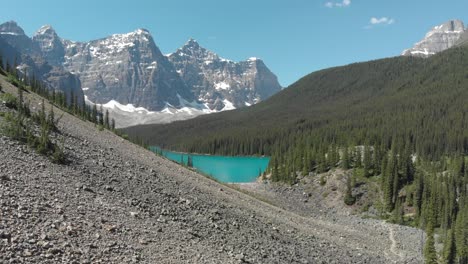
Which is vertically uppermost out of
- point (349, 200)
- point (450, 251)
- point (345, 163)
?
point (345, 163)

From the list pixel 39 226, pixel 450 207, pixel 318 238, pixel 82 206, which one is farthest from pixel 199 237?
pixel 450 207

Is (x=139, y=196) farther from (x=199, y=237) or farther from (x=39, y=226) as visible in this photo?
(x=39, y=226)

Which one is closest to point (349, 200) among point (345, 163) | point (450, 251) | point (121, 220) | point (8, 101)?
point (345, 163)

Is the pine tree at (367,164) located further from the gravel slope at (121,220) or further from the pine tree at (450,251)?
the gravel slope at (121,220)

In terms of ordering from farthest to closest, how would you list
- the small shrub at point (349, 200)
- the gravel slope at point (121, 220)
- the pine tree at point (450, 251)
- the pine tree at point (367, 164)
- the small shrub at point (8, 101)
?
1. the pine tree at point (367, 164)
2. the small shrub at point (349, 200)
3. the pine tree at point (450, 251)
4. the small shrub at point (8, 101)
5. the gravel slope at point (121, 220)

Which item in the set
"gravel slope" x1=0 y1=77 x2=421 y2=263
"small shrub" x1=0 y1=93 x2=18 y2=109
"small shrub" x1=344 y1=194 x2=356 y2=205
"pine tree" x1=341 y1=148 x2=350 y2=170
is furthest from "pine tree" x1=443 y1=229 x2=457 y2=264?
"small shrub" x1=0 y1=93 x2=18 y2=109

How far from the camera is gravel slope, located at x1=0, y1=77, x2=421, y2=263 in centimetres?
1367

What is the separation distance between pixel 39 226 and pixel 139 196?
8.18m

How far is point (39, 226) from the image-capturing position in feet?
45.3

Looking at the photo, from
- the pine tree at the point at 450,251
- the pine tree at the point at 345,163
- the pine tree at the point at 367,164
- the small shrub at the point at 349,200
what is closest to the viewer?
the pine tree at the point at 450,251

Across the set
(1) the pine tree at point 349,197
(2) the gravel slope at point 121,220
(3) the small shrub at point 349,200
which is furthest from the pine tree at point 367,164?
(2) the gravel slope at point 121,220

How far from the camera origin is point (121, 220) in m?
17.4

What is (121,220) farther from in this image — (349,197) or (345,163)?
(345,163)

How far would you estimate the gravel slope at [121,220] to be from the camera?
13672mm
